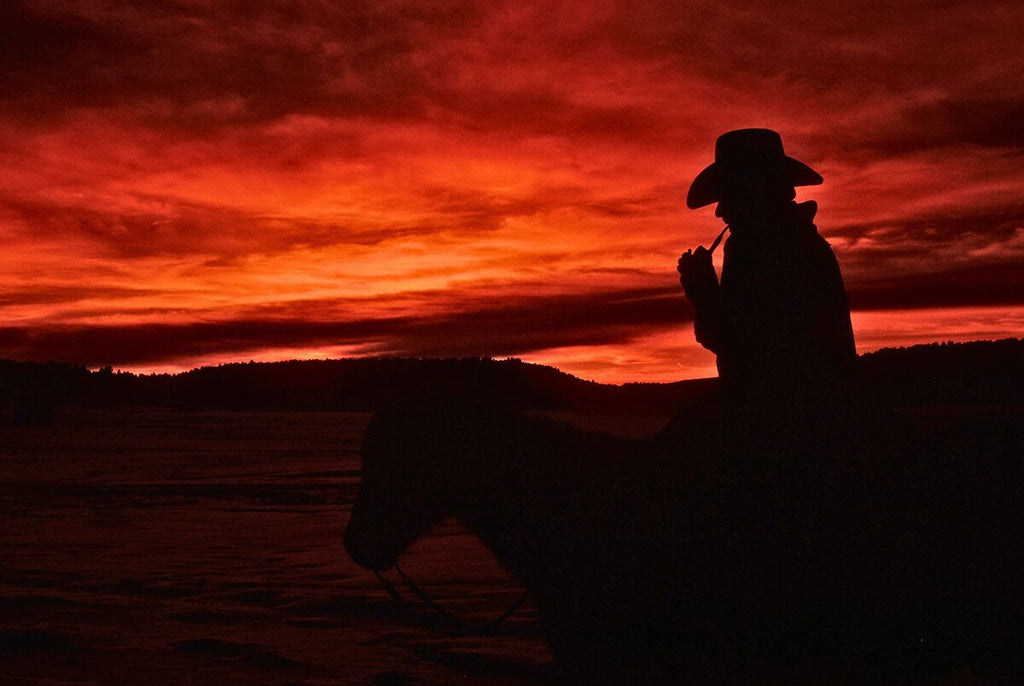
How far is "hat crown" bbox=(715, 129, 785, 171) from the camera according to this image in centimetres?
425

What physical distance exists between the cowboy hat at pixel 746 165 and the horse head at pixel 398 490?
5.54ft

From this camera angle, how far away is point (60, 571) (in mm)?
9148

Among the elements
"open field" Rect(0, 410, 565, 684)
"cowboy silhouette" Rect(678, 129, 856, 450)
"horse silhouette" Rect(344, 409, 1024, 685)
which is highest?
"cowboy silhouette" Rect(678, 129, 856, 450)

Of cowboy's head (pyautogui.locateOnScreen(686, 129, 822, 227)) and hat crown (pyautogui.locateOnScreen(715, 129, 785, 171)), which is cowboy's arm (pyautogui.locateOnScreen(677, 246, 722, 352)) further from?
hat crown (pyautogui.locateOnScreen(715, 129, 785, 171))

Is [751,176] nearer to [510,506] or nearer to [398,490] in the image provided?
[510,506]

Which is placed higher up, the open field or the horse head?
the horse head

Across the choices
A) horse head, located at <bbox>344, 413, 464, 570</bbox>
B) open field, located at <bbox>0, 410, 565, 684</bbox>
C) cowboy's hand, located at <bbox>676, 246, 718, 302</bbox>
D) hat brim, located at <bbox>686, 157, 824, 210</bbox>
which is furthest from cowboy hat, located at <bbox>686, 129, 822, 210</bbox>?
open field, located at <bbox>0, 410, 565, 684</bbox>

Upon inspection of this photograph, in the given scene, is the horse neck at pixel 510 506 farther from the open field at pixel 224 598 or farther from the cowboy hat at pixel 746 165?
the cowboy hat at pixel 746 165

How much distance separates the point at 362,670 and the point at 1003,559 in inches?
148

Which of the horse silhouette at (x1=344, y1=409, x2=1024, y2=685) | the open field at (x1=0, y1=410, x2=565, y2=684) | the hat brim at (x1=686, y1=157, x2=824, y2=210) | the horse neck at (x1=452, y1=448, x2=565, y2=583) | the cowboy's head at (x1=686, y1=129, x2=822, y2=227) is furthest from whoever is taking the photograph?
the open field at (x1=0, y1=410, x2=565, y2=684)

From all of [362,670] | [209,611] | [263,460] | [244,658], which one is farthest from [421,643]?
[263,460]

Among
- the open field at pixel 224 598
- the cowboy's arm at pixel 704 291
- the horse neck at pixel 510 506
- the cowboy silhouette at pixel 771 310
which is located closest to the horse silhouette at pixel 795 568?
the horse neck at pixel 510 506

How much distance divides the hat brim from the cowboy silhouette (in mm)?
85

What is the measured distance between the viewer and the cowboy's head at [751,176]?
13.8 feet
